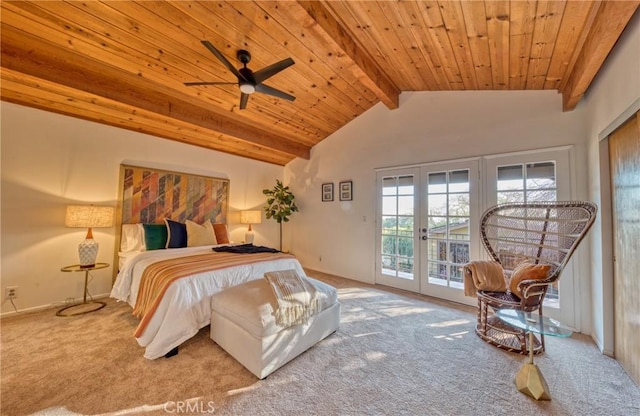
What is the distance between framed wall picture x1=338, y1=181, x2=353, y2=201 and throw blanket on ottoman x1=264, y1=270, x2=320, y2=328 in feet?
8.46

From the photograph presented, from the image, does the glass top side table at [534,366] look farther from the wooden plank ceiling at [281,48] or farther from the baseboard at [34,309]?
the baseboard at [34,309]

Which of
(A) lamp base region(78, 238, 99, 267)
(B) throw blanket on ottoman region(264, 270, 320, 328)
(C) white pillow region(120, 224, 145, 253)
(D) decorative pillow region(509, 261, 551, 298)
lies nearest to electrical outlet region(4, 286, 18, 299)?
(A) lamp base region(78, 238, 99, 267)

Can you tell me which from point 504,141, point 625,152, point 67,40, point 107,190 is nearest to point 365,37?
point 504,141

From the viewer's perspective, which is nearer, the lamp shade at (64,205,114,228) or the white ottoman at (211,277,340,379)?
the white ottoman at (211,277,340,379)

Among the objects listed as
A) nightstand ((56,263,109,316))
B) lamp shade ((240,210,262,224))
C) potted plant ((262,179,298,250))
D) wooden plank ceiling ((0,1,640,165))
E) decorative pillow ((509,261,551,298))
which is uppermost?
wooden plank ceiling ((0,1,640,165))

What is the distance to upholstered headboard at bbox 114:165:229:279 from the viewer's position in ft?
11.6

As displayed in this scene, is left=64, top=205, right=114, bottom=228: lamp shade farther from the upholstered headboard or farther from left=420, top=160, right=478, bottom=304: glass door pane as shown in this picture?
left=420, top=160, right=478, bottom=304: glass door pane

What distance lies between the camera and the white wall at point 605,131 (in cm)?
169

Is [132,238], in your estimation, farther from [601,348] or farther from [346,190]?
[601,348]

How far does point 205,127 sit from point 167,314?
9.05 feet

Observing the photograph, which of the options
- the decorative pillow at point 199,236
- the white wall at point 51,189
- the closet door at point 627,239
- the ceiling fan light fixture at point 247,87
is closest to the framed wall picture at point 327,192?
the decorative pillow at point 199,236

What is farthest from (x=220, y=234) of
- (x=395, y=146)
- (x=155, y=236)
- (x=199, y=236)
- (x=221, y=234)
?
(x=395, y=146)

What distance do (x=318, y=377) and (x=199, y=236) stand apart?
285 cm

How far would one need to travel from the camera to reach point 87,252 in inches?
114
